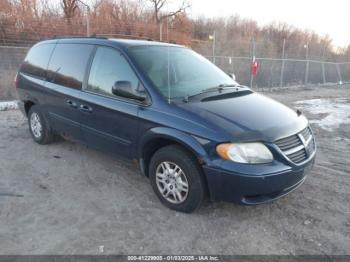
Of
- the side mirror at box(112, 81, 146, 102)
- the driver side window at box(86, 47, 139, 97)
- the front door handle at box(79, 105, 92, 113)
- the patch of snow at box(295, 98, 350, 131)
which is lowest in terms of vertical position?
the patch of snow at box(295, 98, 350, 131)

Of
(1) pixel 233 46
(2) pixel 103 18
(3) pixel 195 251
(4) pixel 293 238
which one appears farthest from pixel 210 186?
(1) pixel 233 46

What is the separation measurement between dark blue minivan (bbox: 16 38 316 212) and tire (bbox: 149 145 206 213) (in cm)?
1

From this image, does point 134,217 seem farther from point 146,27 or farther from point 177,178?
point 146,27

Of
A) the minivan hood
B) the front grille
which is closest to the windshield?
the minivan hood

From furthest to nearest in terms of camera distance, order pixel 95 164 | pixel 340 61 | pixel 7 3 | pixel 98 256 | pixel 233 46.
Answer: pixel 340 61 → pixel 233 46 → pixel 7 3 → pixel 95 164 → pixel 98 256

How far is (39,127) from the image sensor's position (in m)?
5.38

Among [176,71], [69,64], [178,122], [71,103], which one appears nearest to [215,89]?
[176,71]

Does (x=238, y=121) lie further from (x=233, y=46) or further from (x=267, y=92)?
(x=233, y=46)

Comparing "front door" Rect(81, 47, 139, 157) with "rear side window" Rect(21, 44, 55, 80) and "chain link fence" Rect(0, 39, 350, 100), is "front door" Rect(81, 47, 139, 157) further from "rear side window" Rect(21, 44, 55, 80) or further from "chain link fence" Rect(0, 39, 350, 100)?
"chain link fence" Rect(0, 39, 350, 100)

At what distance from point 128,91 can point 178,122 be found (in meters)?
0.74

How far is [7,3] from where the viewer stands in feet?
40.8

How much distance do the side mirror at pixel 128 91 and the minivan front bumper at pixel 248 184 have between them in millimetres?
1094

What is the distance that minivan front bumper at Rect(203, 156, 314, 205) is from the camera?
Answer: 9.62 feet

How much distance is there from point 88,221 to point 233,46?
16.9 meters
